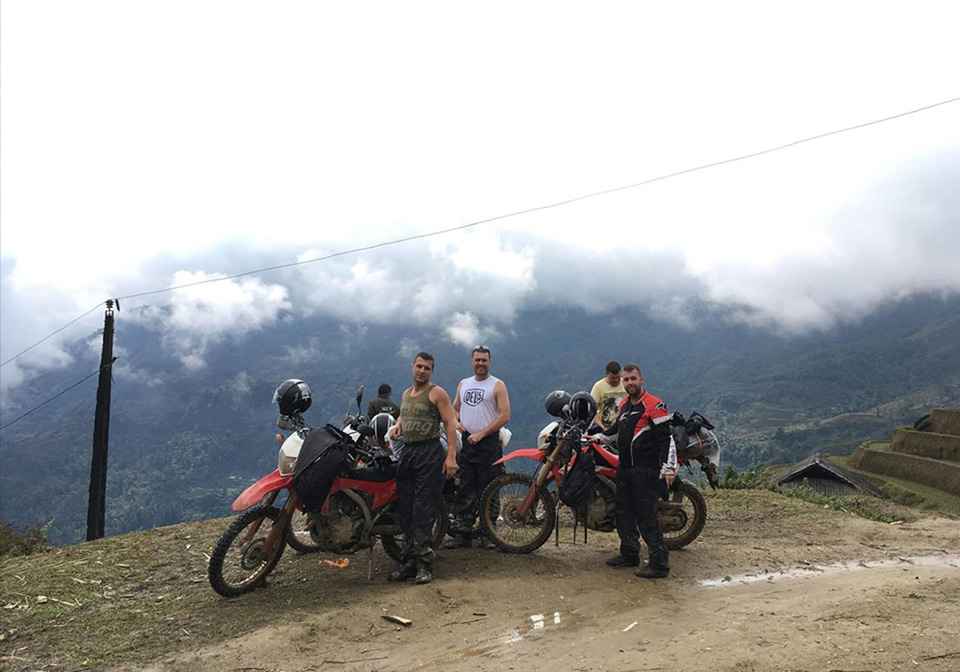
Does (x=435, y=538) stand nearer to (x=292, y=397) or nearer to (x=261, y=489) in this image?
(x=261, y=489)

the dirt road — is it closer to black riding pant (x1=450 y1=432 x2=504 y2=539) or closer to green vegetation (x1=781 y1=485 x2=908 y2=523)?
black riding pant (x1=450 y1=432 x2=504 y2=539)

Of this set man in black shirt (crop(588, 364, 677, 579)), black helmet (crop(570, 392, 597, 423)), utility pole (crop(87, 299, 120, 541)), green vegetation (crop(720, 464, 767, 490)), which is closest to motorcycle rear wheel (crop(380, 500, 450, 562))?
black helmet (crop(570, 392, 597, 423))

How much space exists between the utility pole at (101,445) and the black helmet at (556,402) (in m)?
11.2

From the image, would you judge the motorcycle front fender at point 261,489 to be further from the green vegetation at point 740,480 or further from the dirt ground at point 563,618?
the green vegetation at point 740,480

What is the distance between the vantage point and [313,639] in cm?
459

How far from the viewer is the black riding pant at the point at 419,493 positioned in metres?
5.81

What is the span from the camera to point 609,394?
8484 mm

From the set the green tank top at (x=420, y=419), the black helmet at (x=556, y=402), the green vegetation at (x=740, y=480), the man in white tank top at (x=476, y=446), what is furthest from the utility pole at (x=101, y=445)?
the green vegetation at (x=740, y=480)

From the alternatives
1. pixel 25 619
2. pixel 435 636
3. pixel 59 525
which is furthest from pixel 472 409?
pixel 59 525

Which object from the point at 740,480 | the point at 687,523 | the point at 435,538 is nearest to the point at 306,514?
the point at 435,538

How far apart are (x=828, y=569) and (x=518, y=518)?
3057mm

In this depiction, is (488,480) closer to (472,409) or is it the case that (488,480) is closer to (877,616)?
(472,409)

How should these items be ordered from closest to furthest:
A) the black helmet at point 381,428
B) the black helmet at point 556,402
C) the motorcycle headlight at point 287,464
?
the motorcycle headlight at point 287,464 → the black helmet at point 381,428 → the black helmet at point 556,402

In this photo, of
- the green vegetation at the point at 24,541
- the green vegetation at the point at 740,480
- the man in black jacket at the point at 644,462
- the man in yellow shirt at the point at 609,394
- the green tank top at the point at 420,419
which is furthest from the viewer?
the green vegetation at the point at 740,480
